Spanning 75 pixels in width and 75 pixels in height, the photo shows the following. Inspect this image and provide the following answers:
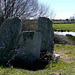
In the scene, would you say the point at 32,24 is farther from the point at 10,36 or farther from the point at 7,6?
the point at 10,36

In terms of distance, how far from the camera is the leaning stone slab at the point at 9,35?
9042 millimetres

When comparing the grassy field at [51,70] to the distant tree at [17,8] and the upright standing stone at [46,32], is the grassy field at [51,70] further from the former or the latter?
the distant tree at [17,8]

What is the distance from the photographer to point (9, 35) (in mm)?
9273

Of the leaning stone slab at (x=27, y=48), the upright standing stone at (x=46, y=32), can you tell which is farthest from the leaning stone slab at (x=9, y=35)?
the upright standing stone at (x=46, y=32)

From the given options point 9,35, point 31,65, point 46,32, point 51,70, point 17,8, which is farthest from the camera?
→ point 17,8

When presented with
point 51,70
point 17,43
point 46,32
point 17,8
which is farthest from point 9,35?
point 17,8

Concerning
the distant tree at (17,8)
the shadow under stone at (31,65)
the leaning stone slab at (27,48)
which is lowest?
the shadow under stone at (31,65)

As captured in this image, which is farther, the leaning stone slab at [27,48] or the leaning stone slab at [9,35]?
the leaning stone slab at [27,48]

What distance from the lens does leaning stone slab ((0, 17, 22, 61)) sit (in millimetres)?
9042

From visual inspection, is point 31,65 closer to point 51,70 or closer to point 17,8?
point 51,70

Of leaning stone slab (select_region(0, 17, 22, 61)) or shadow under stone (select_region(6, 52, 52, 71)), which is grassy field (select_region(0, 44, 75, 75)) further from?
leaning stone slab (select_region(0, 17, 22, 61))

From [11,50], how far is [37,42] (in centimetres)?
188

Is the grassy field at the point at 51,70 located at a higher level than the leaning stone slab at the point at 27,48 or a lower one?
lower

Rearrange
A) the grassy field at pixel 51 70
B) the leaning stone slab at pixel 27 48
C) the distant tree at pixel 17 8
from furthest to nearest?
the distant tree at pixel 17 8 → the leaning stone slab at pixel 27 48 → the grassy field at pixel 51 70
